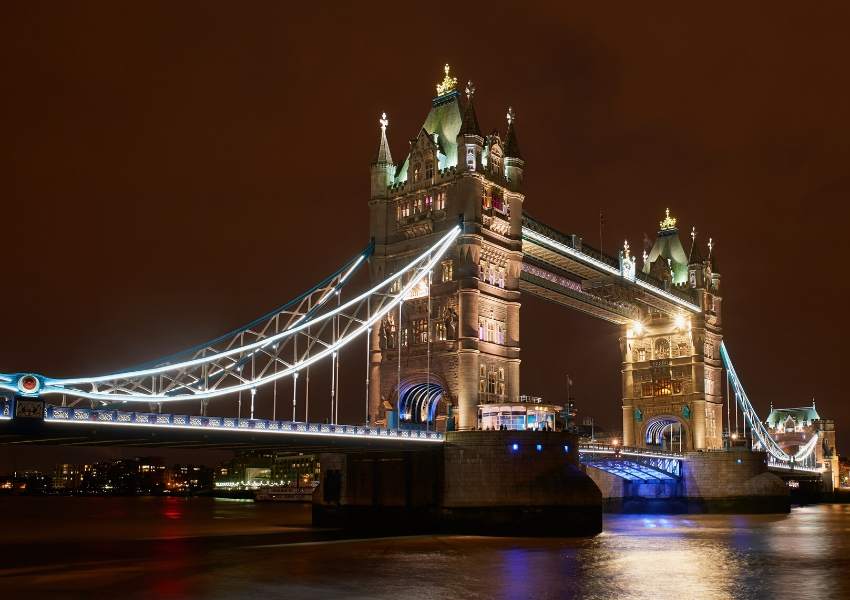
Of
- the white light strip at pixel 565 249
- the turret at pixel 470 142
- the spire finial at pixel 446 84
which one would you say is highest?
the spire finial at pixel 446 84

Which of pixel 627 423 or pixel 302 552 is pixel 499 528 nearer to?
pixel 302 552

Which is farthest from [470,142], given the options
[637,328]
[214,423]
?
[637,328]

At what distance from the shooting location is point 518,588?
99.0 feet

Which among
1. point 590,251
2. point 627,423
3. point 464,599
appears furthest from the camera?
point 627,423

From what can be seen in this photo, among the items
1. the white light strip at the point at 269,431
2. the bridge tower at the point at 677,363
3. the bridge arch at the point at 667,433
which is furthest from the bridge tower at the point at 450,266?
the bridge arch at the point at 667,433

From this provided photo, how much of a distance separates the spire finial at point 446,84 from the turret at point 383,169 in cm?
363

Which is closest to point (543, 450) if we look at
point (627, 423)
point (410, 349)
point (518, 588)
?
point (410, 349)

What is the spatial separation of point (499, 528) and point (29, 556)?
20.8m

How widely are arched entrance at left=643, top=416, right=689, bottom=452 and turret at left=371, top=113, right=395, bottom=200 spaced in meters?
40.4

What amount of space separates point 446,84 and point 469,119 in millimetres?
4498

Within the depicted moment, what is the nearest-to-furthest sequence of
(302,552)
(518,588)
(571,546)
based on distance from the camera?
(518,588)
(302,552)
(571,546)

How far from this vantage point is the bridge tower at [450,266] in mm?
56062

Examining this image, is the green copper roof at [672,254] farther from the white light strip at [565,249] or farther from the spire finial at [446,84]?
the spire finial at [446,84]

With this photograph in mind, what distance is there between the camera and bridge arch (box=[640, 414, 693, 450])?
88375mm
